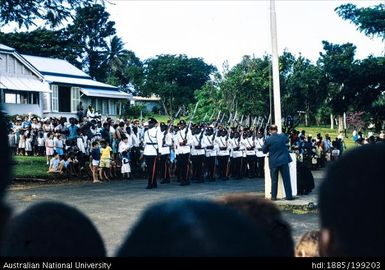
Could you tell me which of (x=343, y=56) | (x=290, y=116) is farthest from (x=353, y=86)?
(x=290, y=116)

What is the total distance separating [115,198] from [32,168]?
25.7 feet

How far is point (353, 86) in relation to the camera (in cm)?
1973

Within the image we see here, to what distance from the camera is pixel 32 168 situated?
19.4m

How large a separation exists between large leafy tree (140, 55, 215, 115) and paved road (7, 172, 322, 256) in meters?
41.7

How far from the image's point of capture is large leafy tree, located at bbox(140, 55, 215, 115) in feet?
194

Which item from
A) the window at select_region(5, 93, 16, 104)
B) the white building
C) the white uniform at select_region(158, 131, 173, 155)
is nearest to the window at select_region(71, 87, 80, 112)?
the white building

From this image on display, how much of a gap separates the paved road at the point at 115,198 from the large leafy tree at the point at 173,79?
41.7 m

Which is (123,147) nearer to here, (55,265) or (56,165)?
(56,165)

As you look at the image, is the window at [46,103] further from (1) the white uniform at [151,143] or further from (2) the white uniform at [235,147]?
(1) the white uniform at [151,143]

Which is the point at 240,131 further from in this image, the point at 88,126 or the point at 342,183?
the point at 342,183

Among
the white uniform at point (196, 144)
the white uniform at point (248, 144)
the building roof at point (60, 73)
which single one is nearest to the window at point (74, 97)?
the building roof at point (60, 73)

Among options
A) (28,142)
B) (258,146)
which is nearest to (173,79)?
(28,142)

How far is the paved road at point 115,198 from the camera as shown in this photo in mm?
8875

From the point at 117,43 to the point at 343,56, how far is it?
50.4 meters
